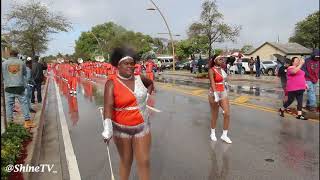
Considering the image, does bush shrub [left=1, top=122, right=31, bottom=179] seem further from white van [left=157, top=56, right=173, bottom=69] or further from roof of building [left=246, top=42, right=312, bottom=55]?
roof of building [left=246, top=42, right=312, bottom=55]

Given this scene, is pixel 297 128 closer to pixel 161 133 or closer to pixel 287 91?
pixel 287 91

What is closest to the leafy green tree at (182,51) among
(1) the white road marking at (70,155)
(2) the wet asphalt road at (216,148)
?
(2) the wet asphalt road at (216,148)

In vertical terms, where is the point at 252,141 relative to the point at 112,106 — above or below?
below

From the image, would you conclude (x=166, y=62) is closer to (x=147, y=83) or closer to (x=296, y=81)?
(x=296, y=81)

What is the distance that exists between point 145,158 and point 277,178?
2.16 metres

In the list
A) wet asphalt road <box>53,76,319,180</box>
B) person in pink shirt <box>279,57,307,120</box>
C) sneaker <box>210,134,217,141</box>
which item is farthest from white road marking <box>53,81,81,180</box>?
person in pink shirt <box>279,57,307,120</box>

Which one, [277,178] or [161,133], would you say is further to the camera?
[161,133]

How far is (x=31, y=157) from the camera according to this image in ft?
22.6

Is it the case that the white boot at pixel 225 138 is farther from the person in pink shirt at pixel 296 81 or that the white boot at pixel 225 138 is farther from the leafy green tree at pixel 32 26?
the leafy green tree at pixel 32 26

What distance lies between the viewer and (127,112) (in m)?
4.85

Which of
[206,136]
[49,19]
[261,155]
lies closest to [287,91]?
[206,136]

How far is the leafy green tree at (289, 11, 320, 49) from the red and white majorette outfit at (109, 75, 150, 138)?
221 ft

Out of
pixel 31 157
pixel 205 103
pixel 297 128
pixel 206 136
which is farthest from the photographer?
pixel 205 103

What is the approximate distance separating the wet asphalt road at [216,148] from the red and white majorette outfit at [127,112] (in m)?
1.48
